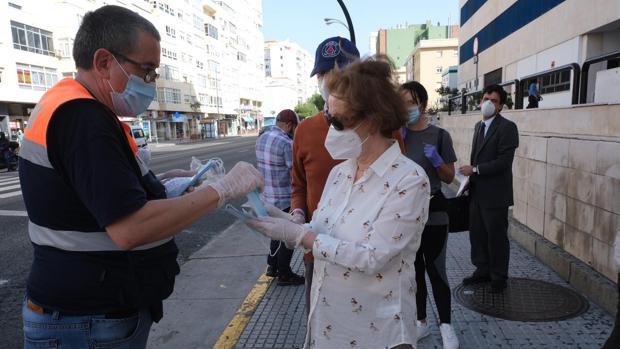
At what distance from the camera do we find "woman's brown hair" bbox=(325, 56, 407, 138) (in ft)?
5.70

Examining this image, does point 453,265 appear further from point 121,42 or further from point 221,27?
point 221,27

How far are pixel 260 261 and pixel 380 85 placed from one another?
4015mm

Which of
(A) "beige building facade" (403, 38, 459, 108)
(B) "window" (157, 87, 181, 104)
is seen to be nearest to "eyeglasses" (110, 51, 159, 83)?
(B) "window" (157, 87, 181, 104)

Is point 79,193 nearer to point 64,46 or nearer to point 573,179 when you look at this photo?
point 573,179

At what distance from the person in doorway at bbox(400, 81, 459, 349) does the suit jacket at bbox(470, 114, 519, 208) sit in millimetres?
953

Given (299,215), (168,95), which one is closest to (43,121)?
(299,215)

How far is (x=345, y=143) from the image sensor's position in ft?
6.00

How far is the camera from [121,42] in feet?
4.94

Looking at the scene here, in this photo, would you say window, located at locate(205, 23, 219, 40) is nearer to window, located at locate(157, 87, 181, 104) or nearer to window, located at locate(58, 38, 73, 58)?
window, located at locate(157, 87, 181, 104)

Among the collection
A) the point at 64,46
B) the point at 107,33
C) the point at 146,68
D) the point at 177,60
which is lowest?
the point at 146,68

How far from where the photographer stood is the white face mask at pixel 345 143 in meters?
1.81

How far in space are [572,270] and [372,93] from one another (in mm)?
3505

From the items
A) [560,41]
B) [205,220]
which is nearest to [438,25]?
[560,41]

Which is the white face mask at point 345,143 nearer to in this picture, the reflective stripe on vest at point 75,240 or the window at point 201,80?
A: the reflective stripe on vest at point 75,240
